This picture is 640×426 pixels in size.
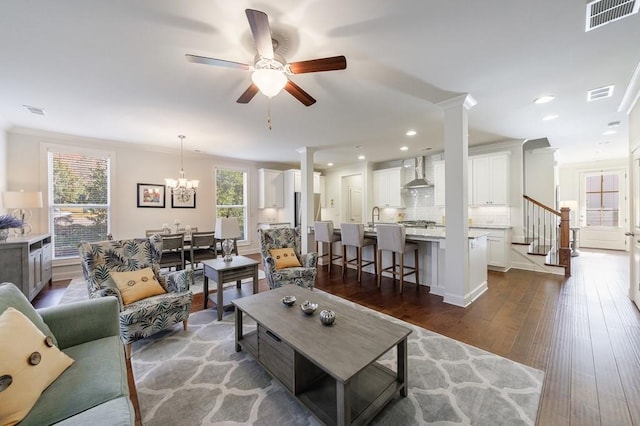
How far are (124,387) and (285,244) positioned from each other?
2.70m

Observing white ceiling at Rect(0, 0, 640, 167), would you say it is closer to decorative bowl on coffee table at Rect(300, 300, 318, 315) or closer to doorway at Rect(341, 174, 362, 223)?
decorative bowl on coffee table at Rect(300, 300, 318, 315)

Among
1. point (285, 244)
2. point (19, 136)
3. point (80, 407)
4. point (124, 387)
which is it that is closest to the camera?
point (80, 407)

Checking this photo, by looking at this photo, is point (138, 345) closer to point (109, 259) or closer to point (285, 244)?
point (109, 259)

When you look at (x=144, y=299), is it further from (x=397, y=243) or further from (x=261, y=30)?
(x=397, y=243)

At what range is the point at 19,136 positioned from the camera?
434cm

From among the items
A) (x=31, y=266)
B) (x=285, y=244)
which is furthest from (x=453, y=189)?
(x=31, y=266)

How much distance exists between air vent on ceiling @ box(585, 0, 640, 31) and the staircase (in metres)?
4.03

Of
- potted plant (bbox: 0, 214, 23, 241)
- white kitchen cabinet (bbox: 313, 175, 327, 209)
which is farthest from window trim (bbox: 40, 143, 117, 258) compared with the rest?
white kitchen cabinet (bbox: 313, 175, 327, 209)

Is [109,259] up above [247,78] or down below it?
below

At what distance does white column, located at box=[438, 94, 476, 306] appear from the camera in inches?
127

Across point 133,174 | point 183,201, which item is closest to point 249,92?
point 133,174

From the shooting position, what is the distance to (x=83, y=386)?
122 centimetres

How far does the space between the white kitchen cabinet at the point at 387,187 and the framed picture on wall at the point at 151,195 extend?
5.48m

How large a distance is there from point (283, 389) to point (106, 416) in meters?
1.02
